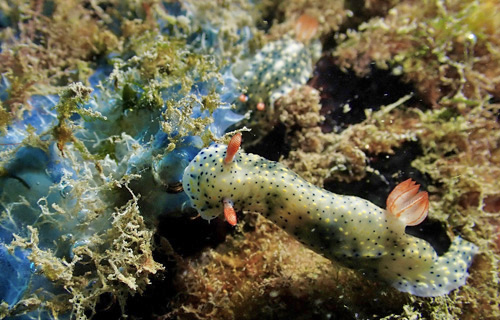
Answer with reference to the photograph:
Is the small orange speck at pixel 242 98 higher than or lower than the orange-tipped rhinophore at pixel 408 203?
lower

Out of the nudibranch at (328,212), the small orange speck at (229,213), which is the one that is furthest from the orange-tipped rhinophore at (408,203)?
the small orange speck at (229,213)

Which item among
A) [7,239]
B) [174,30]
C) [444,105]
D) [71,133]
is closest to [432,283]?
[444,105]

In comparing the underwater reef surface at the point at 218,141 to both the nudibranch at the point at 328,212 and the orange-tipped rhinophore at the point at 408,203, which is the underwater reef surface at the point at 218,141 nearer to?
the nudibranch at the point at 328,212

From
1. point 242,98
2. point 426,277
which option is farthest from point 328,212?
point 242,98

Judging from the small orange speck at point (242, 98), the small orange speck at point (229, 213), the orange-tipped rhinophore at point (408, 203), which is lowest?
the small orange speck at point (229, 213)

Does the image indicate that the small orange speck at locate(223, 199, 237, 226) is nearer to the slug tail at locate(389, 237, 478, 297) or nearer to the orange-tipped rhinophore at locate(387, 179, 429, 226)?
the orange-tipped rhinophore at locate(387, 179, 429, 226)

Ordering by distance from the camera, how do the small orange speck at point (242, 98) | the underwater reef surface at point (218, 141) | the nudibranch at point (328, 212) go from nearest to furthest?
the nudibranch at point (328, 212)
the underwater reef surface at point (218, 141)
the small orange speck at point (242, 98)

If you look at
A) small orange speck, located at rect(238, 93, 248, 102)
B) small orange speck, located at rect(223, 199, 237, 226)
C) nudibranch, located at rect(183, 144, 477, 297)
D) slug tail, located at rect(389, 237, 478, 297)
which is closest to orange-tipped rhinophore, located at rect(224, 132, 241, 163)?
nudibranch, located at rect(183, 144, 477, 297)
